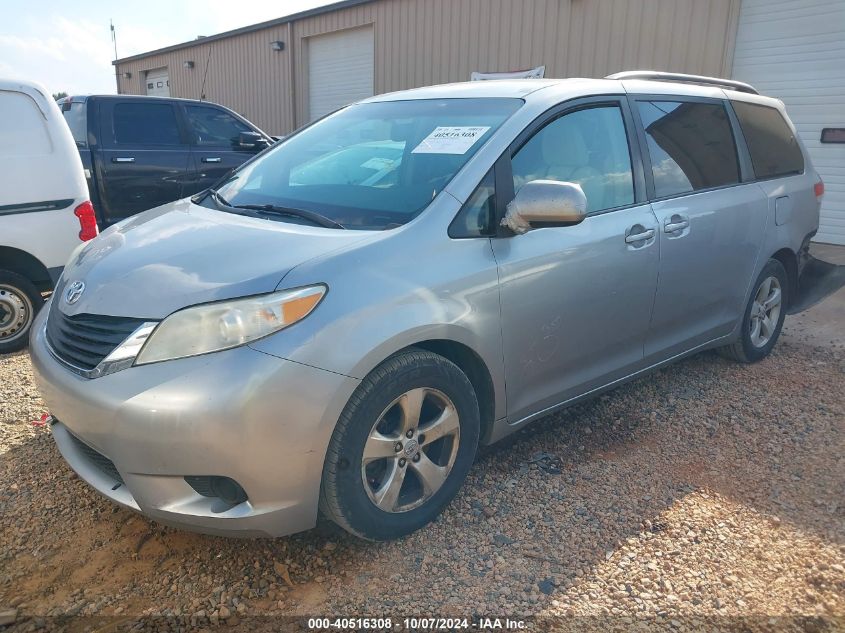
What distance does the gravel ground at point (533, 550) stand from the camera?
2.24 m

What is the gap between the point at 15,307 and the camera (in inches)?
183

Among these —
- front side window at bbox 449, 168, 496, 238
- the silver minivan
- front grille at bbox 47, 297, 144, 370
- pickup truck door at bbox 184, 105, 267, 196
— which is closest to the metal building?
pickup truck door at bbox 184, 105, 267, 196

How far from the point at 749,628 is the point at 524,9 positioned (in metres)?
10.2

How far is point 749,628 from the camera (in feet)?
7.17

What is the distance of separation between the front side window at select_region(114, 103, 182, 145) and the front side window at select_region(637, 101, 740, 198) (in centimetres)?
558

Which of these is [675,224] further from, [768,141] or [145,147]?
[145,147]

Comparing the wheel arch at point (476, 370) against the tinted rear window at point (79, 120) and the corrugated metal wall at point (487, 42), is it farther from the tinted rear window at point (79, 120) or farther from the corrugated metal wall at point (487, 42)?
the corrugated metal wall at point (487, 42)

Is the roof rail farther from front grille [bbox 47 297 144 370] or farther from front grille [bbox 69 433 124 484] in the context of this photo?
front grille [bbox 69 433 124 484]

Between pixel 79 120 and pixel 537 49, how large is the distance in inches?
264

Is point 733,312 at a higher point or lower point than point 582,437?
higher

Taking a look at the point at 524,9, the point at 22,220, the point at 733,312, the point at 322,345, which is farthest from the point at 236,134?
the point at 322,345

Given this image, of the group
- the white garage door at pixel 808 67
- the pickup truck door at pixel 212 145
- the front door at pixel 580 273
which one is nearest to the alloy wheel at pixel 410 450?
the front door at pixel 580 273

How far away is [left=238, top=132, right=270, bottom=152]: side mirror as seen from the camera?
7.13 metres

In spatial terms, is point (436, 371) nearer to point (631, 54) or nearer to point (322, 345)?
point (322, 345)
